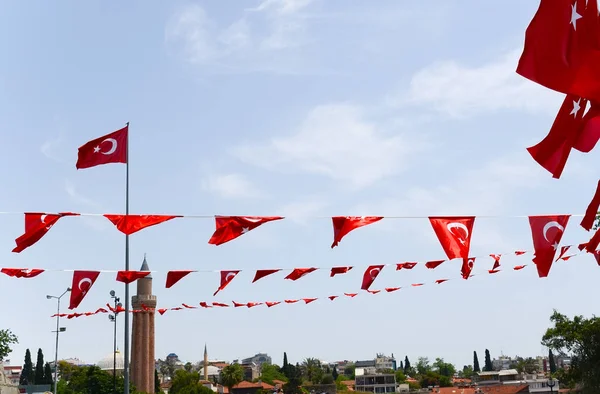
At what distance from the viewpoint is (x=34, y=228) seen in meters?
15.5

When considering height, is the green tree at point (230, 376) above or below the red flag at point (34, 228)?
below

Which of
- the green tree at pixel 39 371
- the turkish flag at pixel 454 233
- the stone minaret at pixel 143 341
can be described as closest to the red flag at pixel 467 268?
the turkish flag at pixel 454 233

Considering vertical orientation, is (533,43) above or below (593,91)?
above

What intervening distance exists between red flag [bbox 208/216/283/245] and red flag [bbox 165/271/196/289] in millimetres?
4539

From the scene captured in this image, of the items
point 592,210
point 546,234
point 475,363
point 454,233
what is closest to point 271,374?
Result: point 475,363

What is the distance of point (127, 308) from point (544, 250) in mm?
14975

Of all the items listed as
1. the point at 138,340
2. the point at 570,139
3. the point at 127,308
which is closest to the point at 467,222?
the point at 570,139

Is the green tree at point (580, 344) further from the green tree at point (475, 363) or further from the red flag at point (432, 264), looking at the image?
the green tree at point (475, 363)

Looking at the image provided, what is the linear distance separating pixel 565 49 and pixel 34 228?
1211 cm

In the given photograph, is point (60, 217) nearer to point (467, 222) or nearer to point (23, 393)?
point (467, 222)

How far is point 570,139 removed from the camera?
7.36 m

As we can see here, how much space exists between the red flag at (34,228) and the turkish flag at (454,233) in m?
7.51

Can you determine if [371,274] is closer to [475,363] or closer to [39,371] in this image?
[39,371]

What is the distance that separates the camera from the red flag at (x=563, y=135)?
7215 millimetres
